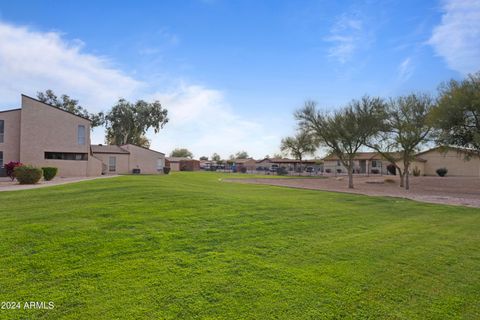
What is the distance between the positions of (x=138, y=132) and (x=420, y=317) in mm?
56036

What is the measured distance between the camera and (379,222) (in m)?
8.52

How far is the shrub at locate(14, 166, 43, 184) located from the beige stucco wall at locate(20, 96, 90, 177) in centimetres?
935

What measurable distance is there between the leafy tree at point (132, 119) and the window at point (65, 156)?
Answer: 24.0 meters

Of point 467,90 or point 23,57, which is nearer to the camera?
point 23,57

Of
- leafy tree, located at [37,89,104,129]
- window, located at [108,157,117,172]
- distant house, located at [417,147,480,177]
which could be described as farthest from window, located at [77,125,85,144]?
distant house, located at [417,147,480,177]

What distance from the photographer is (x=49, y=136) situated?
92.7 ft

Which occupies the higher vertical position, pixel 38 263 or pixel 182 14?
pixel 182 14

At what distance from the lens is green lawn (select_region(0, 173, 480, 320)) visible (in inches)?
131

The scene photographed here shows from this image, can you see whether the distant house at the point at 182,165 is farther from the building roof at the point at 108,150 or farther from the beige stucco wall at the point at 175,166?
the building roof at the point at 108,150

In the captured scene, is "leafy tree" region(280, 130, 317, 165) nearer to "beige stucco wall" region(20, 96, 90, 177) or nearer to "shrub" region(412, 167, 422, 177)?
"shrub" region(412, 167, 422, 177)

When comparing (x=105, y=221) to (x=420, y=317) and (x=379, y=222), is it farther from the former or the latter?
(x=379, y=222)

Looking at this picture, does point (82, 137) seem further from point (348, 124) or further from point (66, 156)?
point (348, 124)

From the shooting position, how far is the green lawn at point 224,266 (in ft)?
10.9

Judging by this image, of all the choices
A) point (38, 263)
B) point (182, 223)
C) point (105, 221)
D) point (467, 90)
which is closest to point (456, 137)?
point (467, 90)
